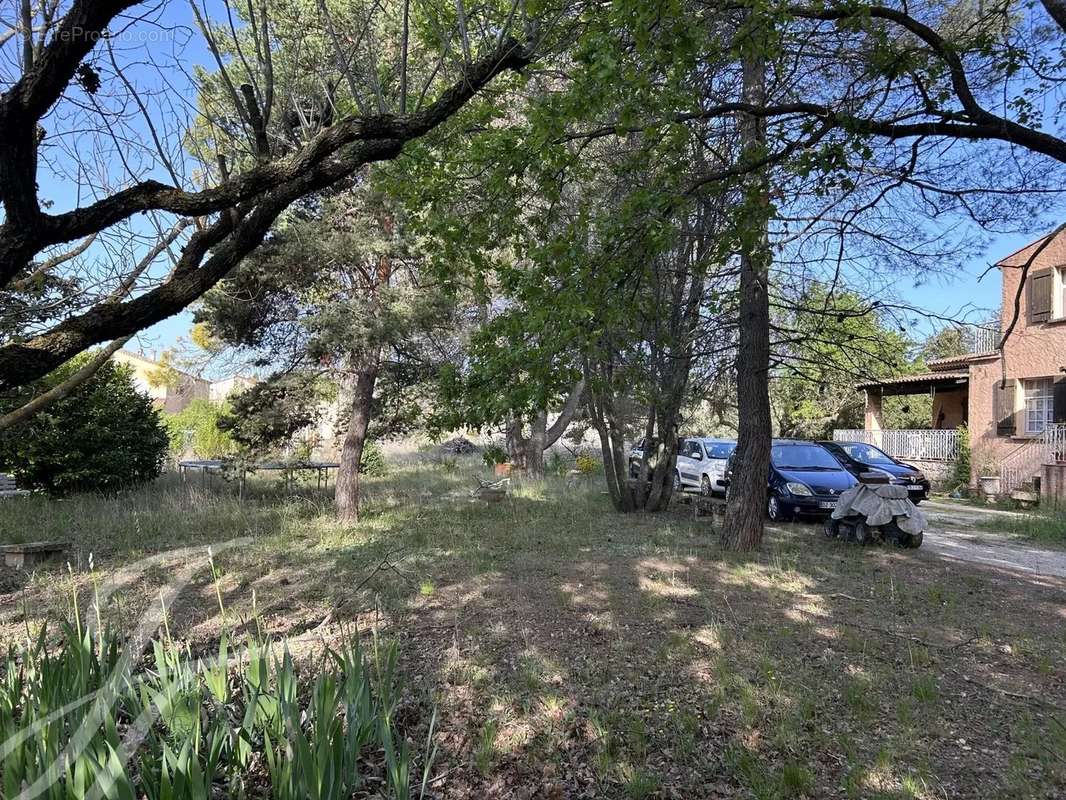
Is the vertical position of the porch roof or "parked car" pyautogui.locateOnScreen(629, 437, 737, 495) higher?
the porch roof

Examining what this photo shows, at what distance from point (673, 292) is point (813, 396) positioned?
17.8 m

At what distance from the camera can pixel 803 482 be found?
1145 cm

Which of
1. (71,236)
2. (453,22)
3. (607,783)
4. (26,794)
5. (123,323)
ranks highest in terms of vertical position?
(453,22)

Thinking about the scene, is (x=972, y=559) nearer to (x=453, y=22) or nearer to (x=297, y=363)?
(x=453, y=22)

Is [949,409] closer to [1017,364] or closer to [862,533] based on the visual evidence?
[1017,364]

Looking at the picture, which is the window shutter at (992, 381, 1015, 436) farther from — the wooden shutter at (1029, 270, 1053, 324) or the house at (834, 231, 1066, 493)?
the wooden shutter at (1029, 270, 1053, 324)

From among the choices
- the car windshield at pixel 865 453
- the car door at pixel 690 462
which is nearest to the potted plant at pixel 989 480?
the car windshield at pixel 865 453

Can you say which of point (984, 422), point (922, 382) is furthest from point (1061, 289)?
point (922, 382)

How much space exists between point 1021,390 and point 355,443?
16.8 m

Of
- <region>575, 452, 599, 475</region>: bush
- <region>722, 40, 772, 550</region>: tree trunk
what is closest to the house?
<region>722, 40, 772, 550</region>: tree trunk

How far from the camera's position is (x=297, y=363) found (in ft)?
38.8

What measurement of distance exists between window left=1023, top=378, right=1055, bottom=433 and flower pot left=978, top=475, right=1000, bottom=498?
1.57 meters

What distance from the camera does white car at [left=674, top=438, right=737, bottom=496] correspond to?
1487cm

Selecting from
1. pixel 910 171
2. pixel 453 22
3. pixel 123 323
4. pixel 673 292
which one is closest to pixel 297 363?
pixel 673 292
